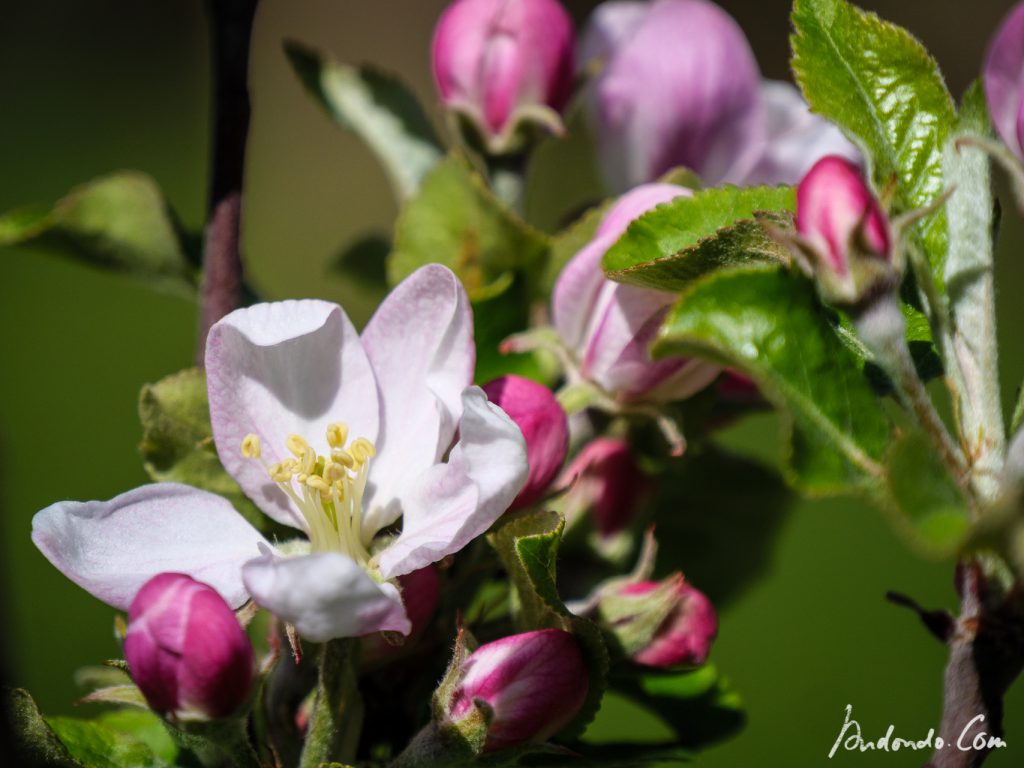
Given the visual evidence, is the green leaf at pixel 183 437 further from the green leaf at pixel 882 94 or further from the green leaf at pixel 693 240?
the green leaf at pixel 882 94

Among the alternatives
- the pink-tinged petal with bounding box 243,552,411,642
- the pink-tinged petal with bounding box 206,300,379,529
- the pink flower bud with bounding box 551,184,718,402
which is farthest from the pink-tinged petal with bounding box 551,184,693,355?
the pink-tinged petal with bounding box 243,552,411,642

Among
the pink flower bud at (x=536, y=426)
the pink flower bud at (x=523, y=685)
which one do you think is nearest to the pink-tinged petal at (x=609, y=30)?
the pink flower bud at (x=536, y=426)

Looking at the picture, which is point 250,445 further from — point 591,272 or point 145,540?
point 591,272

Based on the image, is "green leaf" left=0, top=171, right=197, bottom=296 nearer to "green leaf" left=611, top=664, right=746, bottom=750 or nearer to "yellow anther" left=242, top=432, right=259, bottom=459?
"yellow anther" left=242, top=432, right=259, bottom=459

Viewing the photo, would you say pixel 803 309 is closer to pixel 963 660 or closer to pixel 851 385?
pixel 851 385

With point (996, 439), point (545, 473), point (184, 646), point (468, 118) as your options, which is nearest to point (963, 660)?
point (996, 439)

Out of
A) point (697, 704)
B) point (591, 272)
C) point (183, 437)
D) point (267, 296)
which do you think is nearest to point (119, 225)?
point (267, 296)

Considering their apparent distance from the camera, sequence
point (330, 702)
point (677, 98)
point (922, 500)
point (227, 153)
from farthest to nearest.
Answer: point (677, 98) < point (227, 153) < point (330, 702) < point (922, 500)

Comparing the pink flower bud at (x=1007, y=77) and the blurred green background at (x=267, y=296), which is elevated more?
the pink flower bud at (x=1007, y=77)
